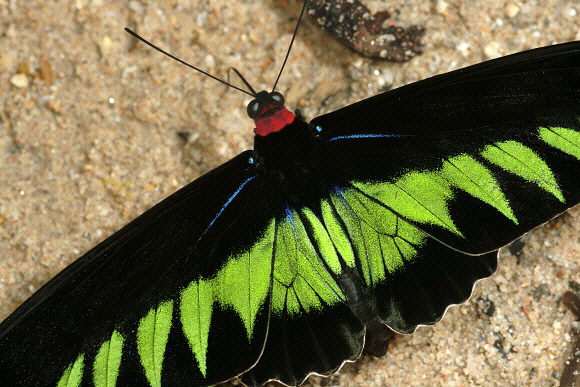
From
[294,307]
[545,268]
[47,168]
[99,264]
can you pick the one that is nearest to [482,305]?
[545,268]

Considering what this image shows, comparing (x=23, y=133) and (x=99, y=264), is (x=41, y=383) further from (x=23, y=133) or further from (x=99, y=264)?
(x=23, y=133)

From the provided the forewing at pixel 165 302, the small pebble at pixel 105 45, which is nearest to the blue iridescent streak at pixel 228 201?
the forewing at pixel 165 302

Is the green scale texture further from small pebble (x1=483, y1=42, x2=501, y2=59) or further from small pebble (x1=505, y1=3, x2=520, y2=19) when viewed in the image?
small pebble (x1=505, y1=3, x2=520, y2=19)

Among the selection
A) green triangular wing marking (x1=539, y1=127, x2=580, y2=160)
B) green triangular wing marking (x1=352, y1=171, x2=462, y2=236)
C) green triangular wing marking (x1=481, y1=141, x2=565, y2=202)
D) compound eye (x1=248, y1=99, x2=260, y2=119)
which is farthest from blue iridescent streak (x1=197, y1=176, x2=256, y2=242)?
green triangular wing marking (x1=539, y1=127, x2=580, y2=160)

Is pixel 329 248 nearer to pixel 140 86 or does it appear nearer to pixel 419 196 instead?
pixel 419 196

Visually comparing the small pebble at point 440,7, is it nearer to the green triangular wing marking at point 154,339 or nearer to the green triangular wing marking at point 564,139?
the green triangular wing marking at point 564,139
